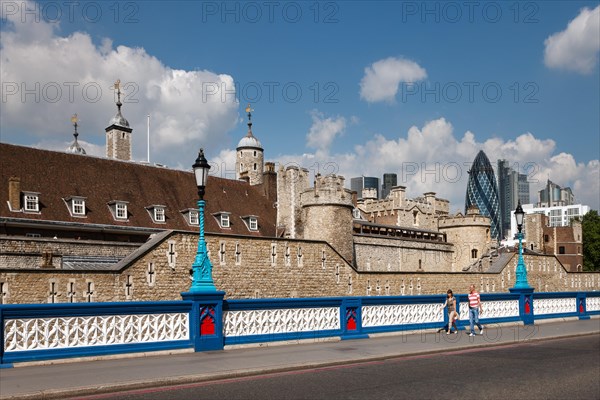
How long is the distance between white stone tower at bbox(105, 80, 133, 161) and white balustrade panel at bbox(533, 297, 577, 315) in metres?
46.5

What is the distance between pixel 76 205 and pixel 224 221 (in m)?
10.8

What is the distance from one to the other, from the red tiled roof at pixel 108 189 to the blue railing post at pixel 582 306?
2198 centimetres

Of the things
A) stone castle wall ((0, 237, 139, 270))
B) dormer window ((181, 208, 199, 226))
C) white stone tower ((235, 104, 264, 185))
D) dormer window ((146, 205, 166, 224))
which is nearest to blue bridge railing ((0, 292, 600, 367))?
stone castle wall ((0, 237, 139, 270))

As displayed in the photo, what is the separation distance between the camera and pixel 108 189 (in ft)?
126

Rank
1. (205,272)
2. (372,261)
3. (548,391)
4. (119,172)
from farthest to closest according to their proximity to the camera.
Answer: (372,261) < (119,172) < (205,272) < (548,391)

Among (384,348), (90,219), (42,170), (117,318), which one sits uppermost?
(42,170)

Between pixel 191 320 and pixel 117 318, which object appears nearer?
pixel 117 318

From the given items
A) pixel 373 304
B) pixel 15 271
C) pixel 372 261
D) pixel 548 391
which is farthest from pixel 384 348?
pixel 372 261

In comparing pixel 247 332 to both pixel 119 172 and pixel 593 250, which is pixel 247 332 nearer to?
pixel 119 172

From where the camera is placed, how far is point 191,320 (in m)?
15.0

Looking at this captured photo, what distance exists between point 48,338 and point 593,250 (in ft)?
312

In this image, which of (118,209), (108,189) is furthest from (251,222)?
(118,209)

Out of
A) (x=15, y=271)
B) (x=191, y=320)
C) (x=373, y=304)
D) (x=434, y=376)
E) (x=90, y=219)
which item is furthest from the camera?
(x=90, y=219)

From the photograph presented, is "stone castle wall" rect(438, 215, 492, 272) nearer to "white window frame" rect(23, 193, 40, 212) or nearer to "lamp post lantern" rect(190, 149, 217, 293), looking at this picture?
"white window frame" rect(23, 193, 40, 212)
